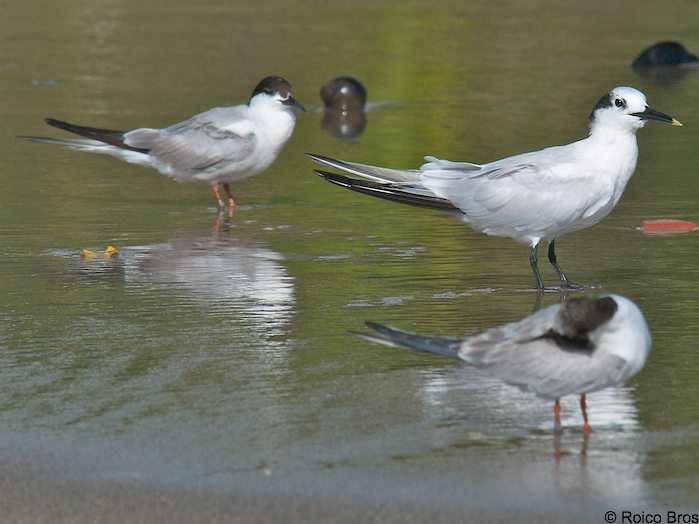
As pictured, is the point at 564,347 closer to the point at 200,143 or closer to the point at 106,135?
the point at 200,143

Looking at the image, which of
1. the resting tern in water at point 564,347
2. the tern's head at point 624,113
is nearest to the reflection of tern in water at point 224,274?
the resting tern in water at point 564,347

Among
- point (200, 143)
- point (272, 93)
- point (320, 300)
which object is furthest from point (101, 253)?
point (272, 93)

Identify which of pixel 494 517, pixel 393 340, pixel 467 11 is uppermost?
pixel 467 11

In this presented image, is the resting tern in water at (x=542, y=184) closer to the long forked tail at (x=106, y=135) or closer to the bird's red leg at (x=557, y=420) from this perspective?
the bird's red leg at (x=557, y=420)

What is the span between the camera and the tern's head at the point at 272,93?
8.97 m

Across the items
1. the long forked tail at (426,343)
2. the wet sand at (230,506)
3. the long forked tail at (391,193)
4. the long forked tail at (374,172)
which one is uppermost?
the long forked tail at (374,172)

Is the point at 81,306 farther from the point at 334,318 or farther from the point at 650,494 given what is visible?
the point at 650,494

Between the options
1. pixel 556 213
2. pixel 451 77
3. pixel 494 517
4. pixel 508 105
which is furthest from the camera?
pixel 451 77

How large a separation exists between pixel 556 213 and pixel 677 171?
115 inches

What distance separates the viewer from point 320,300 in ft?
20.7

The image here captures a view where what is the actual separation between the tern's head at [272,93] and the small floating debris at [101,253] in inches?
79.7

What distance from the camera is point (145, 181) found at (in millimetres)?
9508

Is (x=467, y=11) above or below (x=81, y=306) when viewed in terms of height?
above

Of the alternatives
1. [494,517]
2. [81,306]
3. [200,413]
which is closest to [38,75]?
[81,306]
